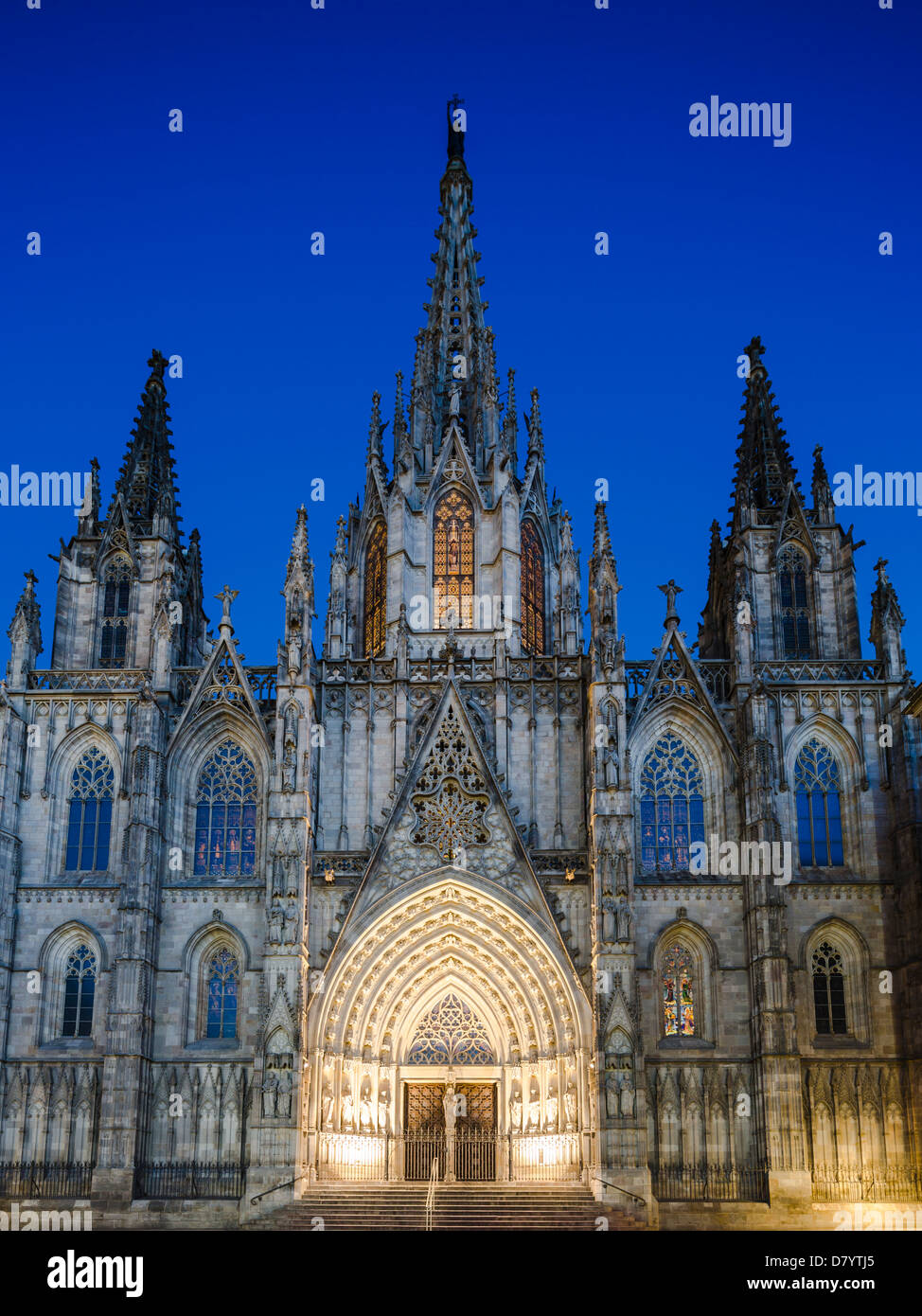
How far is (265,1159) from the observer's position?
3459 cm

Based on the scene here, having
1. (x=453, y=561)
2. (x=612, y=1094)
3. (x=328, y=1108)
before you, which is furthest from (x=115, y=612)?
(x=612, y=1094)

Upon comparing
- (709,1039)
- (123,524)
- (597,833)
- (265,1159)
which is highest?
(123,524)

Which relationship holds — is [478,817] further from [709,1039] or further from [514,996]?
[709,1039]

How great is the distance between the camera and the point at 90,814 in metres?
40.0

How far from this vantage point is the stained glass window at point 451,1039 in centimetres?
3859

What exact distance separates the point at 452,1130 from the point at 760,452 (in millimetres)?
23159

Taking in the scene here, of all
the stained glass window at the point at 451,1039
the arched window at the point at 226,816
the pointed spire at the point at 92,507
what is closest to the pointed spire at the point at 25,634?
the pointed spire at the point at 92,507

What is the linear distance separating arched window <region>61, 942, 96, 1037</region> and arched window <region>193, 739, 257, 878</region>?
3747 mm

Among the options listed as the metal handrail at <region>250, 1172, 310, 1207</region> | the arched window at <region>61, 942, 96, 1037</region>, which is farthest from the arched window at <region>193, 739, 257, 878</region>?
the metal handrail at <region>250, 1172, 310, 1207</region>

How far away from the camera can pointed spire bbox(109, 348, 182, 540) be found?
44.5 meters

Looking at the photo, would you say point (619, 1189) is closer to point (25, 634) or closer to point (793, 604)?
point (793, 604)

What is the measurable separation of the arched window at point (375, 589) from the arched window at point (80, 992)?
486 inches
